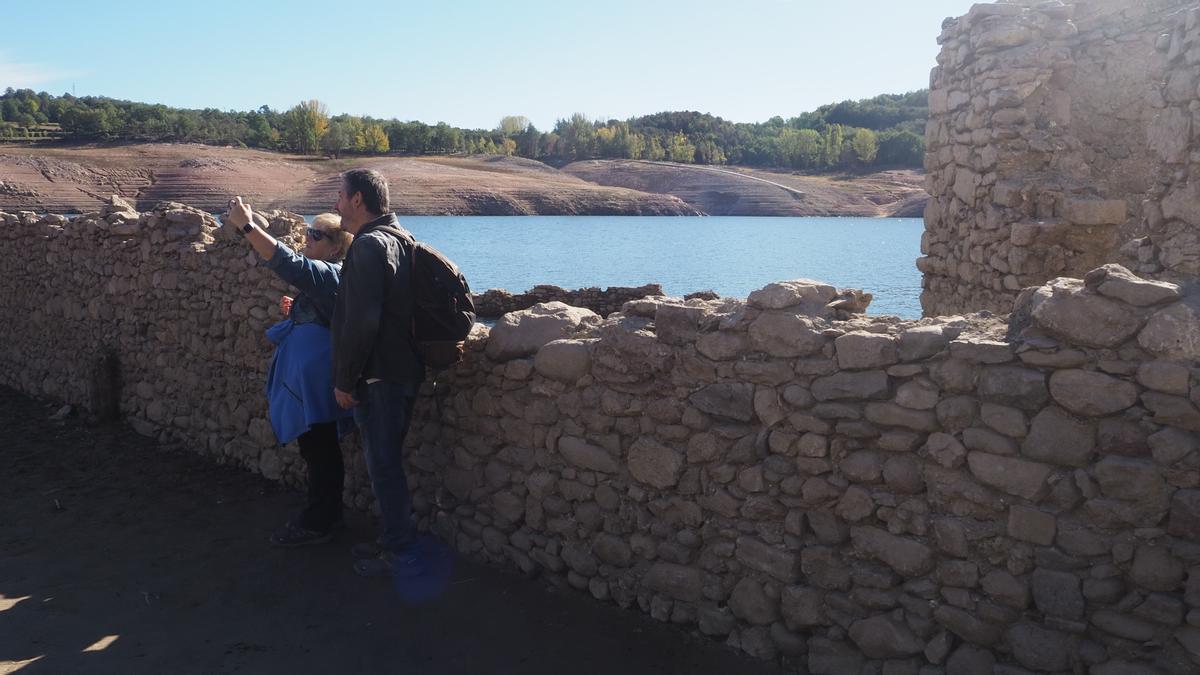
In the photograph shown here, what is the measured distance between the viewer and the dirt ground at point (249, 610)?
3941 mm

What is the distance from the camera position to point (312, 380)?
4957mm

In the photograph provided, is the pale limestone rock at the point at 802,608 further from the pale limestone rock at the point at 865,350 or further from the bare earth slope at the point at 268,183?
the bare earth slope at the point at 268,183

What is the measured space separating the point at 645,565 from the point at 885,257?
74.5 ft

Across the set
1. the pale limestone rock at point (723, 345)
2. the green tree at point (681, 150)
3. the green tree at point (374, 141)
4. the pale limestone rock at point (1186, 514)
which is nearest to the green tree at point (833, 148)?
the green tree at point (681, 150)

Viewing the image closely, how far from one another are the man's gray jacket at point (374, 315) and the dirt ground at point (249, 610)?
1123 mm

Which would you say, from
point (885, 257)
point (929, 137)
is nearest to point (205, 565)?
point (929, 137)

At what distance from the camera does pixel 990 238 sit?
22.2 ft

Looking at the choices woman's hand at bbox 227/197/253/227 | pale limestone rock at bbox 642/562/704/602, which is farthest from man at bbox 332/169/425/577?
pale limestone rock at bbox 642/562/704/602

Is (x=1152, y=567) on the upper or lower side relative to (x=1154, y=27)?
lower

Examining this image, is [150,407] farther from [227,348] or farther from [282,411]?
[282,411]

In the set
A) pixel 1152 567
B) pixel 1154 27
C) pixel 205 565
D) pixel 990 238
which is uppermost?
pixel 1154 27

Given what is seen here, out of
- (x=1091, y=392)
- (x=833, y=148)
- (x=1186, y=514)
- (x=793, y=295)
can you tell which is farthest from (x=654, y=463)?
(x=833, y=148)

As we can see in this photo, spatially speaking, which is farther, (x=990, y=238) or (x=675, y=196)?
(x=675, y=196)

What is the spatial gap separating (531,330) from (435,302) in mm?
558
